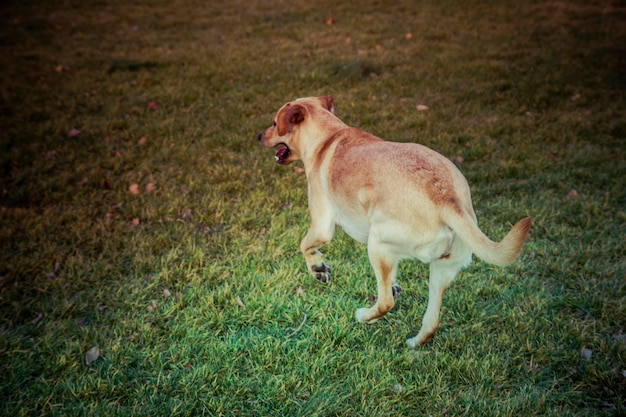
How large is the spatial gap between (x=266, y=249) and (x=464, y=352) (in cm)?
216

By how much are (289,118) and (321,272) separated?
4.60ft

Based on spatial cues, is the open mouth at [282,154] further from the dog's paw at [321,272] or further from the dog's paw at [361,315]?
the dog's paw at [361,315]

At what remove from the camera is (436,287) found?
3387 mm

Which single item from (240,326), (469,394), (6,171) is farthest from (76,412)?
(6,171)

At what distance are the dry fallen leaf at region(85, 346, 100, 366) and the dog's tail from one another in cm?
273

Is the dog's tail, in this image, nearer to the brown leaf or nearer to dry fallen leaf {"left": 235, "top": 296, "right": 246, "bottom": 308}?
dry fallen leaf {"left": 235, "top": 296, "right": 246, "bottom": 308}

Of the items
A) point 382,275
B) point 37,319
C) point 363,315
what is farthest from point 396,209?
point 37,319

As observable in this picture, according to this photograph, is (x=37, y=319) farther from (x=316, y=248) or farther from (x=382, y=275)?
(x=382, y=275)

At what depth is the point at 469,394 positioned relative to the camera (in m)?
3.25

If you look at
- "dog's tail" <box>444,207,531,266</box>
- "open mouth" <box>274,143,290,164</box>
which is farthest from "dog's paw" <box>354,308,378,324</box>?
"open mouth" <box>274,143,290,164</box>

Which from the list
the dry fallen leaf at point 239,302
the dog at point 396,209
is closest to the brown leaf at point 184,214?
the dry fallen leaf at point 239,302

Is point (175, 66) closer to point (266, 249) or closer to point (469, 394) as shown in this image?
point (266, 249)

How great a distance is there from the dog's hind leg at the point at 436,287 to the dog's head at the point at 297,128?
62.2 inches

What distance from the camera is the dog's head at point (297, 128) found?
14.1ft
